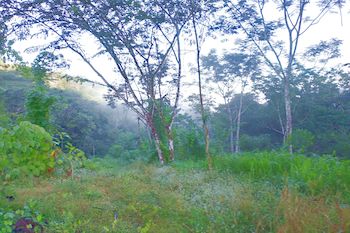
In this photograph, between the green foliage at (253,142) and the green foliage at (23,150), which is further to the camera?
the green foliage at (253,142)

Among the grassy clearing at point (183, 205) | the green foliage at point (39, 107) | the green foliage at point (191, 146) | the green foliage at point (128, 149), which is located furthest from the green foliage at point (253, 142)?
the grassy clearing at point (183, 205)

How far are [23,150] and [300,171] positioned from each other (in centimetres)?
385

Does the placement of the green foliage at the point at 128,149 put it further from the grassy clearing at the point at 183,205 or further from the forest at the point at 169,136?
the grassy clearing at the point at 183,205

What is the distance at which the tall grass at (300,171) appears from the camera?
4.36m

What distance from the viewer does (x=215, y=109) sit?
23.8 meters

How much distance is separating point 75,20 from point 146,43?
2.36 m

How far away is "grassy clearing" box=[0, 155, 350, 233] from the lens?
3035mm

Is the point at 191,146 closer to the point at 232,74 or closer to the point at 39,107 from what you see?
the point at 39,107

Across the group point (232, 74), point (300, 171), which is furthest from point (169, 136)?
point (232, 74)

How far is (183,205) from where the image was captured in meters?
4.07

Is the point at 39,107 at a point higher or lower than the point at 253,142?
higher

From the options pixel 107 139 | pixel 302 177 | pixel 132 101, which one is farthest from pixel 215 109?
pixel 302 177

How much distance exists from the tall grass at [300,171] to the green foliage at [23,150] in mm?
3031

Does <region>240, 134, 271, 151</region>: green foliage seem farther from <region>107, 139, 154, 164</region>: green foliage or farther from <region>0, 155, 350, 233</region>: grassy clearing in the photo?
<region>0, 155, 350, 233</region>: grassy clearing
